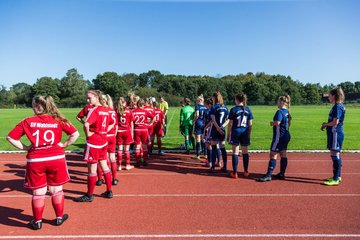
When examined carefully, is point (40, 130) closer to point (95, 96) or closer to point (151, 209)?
point (95, 96)

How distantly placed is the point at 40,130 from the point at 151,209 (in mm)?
2257

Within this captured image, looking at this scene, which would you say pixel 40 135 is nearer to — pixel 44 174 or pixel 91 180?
pixel 44 174

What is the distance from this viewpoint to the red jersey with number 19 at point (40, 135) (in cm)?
406

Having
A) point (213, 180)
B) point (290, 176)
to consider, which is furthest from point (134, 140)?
point (290, 176)

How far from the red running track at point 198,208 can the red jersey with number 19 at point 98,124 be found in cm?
116

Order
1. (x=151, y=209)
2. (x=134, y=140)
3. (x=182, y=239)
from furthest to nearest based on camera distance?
(x=134, y=140) → (x=151, y=209) → (x=182, y=239)

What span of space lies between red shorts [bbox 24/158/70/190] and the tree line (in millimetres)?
75304

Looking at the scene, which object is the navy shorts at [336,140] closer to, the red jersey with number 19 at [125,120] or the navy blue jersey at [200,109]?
the navy blue jersey at [200,109]

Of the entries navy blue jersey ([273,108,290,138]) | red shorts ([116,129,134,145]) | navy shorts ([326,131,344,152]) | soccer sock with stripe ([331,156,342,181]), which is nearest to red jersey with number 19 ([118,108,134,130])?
red shorts ([116,129,134,145])

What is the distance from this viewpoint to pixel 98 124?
5.32 meters

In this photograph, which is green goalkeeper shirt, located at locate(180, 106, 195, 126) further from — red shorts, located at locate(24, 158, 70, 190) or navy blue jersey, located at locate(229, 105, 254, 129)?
red shorts, located at locate(24, 158, 70, 190)

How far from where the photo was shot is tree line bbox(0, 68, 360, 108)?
87.5m

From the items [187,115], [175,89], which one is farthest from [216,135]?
[175,89]

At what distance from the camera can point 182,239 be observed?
398 cm
